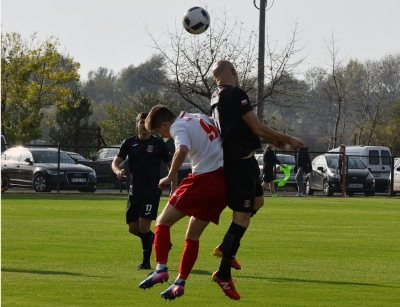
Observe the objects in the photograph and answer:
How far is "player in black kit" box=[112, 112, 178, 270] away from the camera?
12219 mm

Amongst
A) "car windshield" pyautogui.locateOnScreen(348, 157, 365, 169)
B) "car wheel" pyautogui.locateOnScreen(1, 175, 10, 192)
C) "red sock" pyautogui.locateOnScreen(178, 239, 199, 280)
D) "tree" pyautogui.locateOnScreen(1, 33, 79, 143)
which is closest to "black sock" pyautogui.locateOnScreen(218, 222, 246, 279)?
"red sock" pyautogui.locateOnScreen(178, 239, 199, 280)

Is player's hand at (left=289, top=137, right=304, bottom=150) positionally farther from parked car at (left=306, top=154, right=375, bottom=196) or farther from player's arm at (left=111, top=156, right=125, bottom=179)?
parked car at (left=306, top=154, right=375, bottom=196)

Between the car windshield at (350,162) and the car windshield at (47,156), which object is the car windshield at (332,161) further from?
the car windshield at (47,156)

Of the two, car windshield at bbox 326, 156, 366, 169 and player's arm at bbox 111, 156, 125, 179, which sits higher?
player's arm at bbox 111, 156, 125, 179

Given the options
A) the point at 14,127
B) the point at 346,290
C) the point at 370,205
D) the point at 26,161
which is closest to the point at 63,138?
the point at 14,127

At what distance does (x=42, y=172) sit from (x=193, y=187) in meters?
25.2

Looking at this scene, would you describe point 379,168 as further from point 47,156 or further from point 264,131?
point 264,131

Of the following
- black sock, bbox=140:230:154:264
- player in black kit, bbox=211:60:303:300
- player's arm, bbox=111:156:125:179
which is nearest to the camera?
player in black kit, bbox=211:60:303:300

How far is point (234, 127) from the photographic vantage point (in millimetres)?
8672

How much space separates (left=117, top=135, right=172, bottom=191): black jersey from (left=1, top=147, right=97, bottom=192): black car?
21104 millimetres

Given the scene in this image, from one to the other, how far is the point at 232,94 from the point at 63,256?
5.37m

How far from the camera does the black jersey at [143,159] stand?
12.3 meters

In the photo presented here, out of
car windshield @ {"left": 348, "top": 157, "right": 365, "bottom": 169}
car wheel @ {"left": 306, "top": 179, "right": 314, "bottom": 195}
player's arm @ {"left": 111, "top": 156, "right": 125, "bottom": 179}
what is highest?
player's arm @ {"left": 111, "top": 156, "right": 125, "bottom": 179}

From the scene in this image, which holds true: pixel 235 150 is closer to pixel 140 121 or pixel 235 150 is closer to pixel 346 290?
pixel 346 290
